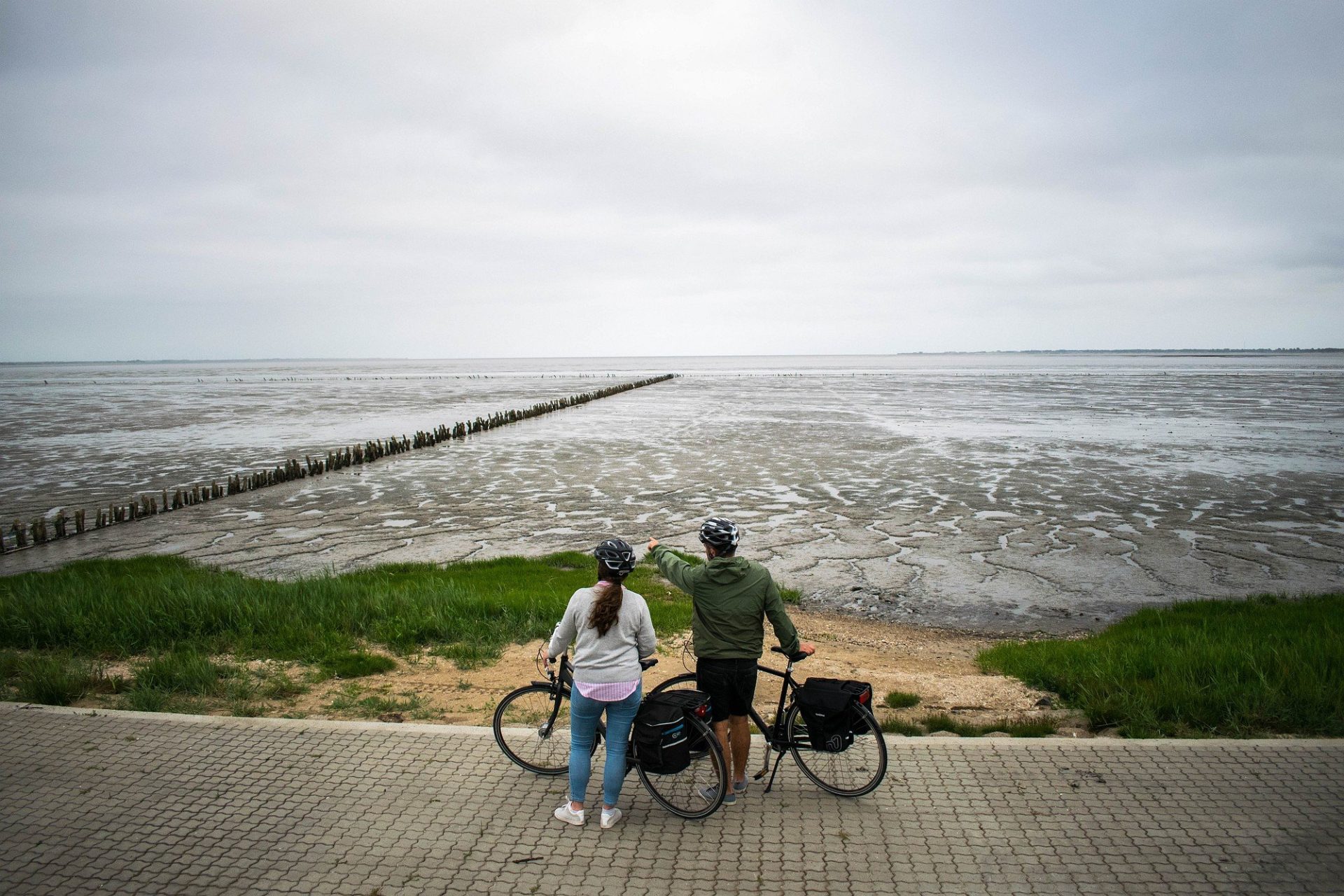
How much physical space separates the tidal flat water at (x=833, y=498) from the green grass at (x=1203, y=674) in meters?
2.10

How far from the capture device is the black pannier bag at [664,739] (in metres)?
4.97

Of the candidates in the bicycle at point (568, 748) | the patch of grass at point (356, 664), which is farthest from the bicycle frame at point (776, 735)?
the patch of grass at point (356, 664)

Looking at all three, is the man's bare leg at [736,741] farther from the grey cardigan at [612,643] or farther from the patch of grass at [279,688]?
the patch of grass at [279,688]

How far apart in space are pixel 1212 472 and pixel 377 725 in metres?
24.7

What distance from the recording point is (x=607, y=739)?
16.9ft

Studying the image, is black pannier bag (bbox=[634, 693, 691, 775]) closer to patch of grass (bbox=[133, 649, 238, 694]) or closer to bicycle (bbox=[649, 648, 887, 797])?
bicycle (bbox=[649, 648, 887, 797])

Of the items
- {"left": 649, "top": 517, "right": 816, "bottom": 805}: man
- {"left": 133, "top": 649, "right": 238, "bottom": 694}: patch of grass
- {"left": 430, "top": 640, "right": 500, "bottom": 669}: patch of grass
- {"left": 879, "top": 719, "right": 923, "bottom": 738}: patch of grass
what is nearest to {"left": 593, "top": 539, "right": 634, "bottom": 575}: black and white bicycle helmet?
{"left": 649, "top": 517, "right": 816, "bottom": 805}: man

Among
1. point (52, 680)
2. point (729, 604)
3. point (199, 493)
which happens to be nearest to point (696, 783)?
point (729, 604)

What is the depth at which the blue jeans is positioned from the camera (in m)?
5.02

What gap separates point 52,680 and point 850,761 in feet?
22.8

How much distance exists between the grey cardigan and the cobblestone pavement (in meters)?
0.93

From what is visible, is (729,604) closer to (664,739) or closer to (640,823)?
(664,739)

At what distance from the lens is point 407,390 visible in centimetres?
8469

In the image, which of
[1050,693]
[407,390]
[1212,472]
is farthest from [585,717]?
[407,390]
